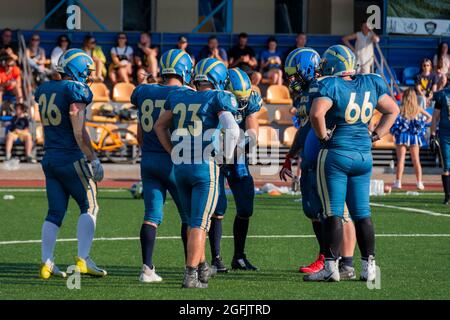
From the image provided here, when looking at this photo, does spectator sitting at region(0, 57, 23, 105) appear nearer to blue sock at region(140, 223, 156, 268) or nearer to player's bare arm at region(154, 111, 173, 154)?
blue sock at region(140, 223, 156, 268)

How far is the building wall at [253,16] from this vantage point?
1109 inches

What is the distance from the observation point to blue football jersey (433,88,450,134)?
55.0 feet

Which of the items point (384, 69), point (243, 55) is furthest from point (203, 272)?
point (384, 69)

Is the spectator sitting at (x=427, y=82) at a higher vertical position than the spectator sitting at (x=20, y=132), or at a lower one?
higher

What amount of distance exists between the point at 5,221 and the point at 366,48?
12.6 meters

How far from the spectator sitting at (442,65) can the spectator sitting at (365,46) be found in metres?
1.53

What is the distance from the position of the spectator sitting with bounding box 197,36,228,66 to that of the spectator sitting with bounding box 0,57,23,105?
412 cm

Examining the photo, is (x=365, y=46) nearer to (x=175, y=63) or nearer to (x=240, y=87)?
(x=240, y=87)

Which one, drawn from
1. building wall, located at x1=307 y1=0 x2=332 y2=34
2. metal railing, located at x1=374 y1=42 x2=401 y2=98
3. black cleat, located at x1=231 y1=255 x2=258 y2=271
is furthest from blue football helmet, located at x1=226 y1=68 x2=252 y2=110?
building wall, located at x1=307 y1=0 x2=332 y2=34

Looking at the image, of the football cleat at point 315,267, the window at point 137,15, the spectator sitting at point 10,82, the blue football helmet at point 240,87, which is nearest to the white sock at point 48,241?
the blue football helmet at point 240,87

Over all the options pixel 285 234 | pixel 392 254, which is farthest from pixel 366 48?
pixel 392 254

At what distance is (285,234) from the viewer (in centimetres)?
1332

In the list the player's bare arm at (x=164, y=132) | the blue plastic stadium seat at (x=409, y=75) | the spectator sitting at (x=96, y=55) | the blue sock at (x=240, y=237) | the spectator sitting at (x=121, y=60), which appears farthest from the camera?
the blue plastic stadium seat at (x=409, y=75)

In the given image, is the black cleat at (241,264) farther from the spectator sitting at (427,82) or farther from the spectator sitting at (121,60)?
the spectator sitting at (121,60)
